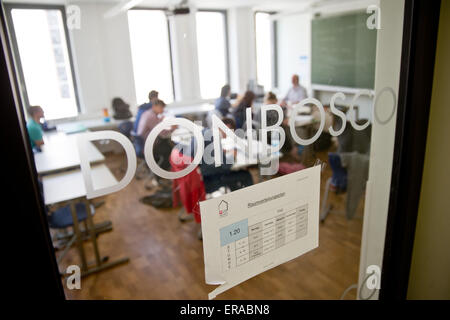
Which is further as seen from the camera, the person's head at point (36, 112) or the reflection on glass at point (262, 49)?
the reflection on glass at point (262, 49)

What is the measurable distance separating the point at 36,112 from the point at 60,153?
0.38 m

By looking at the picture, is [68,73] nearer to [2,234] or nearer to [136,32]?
[136,32]

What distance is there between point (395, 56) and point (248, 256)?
1.10 meters

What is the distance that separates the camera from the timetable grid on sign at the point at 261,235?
45.4 inches

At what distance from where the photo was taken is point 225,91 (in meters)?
1.52

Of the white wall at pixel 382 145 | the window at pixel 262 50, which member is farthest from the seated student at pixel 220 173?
the window at pixel 262 50

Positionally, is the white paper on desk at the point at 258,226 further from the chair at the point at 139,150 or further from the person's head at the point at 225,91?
the person's head at the point at 225,91

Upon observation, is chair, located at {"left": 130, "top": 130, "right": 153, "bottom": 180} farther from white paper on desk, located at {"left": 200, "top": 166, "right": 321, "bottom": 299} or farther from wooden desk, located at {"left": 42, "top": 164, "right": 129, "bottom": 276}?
white paper on desk, located at {"left": 200, "top": 166, "right": 321, "bottom": 299}

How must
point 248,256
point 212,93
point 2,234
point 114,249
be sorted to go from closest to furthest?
point 2,234
point 248,256
point 212,93
point 114,249

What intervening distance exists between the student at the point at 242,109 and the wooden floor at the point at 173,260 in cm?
67

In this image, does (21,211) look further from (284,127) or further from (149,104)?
(284,127)

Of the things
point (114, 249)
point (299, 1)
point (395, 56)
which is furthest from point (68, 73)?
point (299, 1)

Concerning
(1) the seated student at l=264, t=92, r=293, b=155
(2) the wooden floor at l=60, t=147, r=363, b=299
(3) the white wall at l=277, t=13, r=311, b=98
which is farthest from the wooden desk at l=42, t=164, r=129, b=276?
(3) the white wall at l=277, t=13, r=311, b=98
